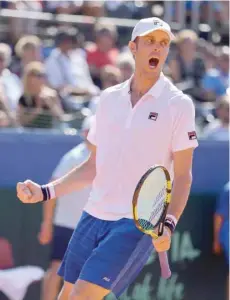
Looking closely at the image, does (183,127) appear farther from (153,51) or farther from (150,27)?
(150,27)

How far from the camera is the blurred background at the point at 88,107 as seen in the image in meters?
6.93

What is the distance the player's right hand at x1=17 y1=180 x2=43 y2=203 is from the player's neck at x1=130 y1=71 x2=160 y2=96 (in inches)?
28.5

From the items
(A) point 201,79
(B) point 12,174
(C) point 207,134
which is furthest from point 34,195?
(A) point 201,79

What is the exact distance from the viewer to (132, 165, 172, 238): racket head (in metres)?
4.25

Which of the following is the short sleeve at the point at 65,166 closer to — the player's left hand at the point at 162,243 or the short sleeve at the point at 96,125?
the short sleeve at the point at 96,125

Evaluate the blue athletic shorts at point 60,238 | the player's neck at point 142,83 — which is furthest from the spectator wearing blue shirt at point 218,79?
the player's neck at point 142,83

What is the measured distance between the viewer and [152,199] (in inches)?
173

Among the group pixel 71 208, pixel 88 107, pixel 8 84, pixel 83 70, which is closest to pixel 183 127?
pixel 71 208

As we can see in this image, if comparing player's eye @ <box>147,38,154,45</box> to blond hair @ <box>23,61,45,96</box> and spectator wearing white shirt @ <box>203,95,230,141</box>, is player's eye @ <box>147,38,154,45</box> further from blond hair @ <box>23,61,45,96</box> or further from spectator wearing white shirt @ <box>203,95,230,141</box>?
blond hair @ <box>23,61,45,96</box>

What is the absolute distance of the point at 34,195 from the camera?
4.74 meters

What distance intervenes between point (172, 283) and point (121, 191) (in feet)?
8.79

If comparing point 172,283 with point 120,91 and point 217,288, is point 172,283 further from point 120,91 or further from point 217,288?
point 120,91

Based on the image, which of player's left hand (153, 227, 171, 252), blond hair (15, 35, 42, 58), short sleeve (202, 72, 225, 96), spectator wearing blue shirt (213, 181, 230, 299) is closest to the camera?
player's left hand (153, 227, 171, 252)

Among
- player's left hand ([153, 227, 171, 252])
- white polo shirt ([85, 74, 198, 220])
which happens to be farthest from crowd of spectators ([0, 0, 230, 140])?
player's left hand ([153, 227, 171, 252])
